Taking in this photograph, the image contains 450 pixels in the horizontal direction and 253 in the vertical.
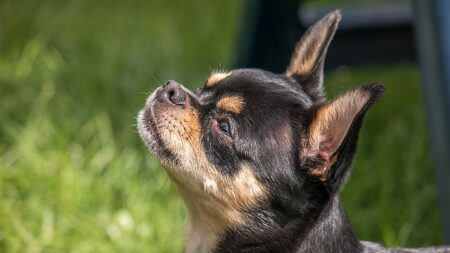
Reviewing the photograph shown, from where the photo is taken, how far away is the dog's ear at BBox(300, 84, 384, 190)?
2.88 metres

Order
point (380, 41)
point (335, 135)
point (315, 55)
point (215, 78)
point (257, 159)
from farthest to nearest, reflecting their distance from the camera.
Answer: point (380, 41) → point (315, 55) → point (215, 78) → point (257, 159) → point (335, 135)

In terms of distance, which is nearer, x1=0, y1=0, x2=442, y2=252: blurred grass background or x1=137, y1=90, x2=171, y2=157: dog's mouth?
x1=137, y1=90, x2=171, y2=157: dog's mouth

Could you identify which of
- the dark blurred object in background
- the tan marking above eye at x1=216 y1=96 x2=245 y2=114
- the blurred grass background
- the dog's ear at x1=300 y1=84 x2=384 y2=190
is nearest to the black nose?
the tan marking above eye at x1=216 y1=96 x2=245 y2=114

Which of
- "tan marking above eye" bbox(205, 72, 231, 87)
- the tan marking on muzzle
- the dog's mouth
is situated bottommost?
the tan marking on muzzle

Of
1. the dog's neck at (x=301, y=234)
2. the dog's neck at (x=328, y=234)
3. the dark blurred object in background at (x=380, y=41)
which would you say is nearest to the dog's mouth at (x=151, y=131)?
the dog's neck at (x=301, y=234)

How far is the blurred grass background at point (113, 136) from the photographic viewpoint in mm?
4391

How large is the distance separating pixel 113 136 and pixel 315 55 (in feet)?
6.37

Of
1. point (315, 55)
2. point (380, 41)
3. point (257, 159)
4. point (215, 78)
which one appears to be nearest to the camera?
point (257, 159)

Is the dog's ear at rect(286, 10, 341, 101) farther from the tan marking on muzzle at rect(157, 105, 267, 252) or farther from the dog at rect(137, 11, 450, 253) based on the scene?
the tan marking on muzzle at rect(157, 105, 267, 252)

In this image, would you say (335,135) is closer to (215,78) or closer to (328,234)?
(328,234)

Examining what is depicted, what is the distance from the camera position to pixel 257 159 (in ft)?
10.5

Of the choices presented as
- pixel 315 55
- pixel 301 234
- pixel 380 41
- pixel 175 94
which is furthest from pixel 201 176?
pixel 380 41

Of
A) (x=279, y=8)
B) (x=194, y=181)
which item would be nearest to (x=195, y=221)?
(x=194, y=181)

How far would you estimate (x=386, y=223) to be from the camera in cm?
449
